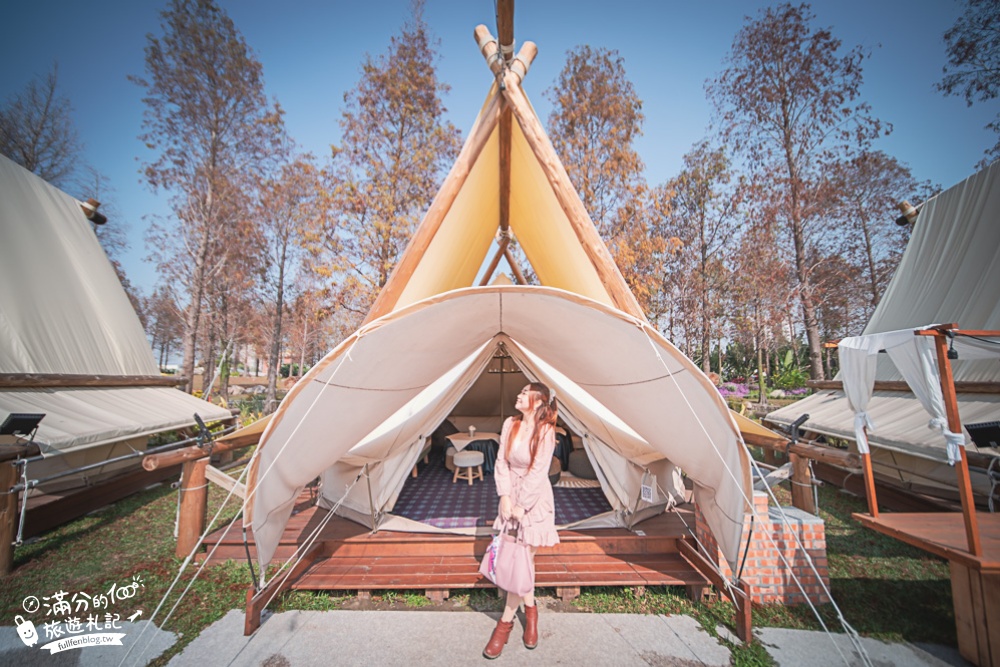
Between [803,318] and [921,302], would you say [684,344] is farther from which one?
[921,302]

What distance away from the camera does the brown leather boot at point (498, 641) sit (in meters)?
2.40

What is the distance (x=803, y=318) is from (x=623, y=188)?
5800 mm

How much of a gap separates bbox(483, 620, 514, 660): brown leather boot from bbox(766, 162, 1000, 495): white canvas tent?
4.35 metres

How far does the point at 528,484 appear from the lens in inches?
99.3

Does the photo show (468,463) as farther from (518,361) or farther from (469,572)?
(469,572)

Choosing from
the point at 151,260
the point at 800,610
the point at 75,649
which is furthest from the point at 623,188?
the point at 151,260

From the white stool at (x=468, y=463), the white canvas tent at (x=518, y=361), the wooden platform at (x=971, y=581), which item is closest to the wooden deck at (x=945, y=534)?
the wooden platform at (x=971, y=581)

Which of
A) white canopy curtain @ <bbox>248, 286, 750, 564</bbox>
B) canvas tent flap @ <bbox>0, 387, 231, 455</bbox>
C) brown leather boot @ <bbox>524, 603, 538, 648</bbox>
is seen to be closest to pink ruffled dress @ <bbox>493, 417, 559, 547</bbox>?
brown leather boot @ <bbox>524, 603, 538, 648</bbox>

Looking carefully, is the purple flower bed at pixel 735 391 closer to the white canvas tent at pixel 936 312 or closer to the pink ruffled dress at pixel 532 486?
the white canvas tent at pixel 936 312

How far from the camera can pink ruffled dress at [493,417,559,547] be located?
247cm

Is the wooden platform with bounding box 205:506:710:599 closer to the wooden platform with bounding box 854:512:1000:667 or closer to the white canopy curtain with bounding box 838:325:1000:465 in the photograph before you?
the wooden platform with bounding box 854:512:1000:667

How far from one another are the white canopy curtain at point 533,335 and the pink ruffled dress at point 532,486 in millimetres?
710

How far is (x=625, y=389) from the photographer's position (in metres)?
2.74

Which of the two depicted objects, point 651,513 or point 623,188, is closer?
point 651,513
